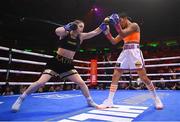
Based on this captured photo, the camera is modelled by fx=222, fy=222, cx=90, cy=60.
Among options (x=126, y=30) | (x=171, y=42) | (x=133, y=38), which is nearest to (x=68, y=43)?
(x=126, y=30)

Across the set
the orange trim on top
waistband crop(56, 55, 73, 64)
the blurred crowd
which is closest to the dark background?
the blurred crowd

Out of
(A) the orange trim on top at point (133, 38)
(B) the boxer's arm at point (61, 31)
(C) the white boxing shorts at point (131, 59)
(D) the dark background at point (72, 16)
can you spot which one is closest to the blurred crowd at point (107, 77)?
(D) the dark background at point (72, 16)

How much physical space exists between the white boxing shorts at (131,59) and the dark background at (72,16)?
24.6ft

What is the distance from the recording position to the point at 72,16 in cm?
1184

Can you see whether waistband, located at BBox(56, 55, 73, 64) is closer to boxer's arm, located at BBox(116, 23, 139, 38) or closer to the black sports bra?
the black sports bra

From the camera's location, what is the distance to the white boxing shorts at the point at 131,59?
9.68 feet

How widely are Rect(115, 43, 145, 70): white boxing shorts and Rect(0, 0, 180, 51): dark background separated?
24.6ft

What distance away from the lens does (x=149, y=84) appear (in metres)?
2.98

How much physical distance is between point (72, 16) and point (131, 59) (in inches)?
365

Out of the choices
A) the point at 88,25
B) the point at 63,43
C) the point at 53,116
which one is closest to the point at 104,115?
the point at 53,116

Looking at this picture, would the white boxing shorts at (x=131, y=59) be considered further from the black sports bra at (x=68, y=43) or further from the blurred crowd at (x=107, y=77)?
the blurred crowd at (x=107, y=77)

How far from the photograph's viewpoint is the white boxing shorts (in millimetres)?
2949

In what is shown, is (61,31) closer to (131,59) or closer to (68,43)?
(68,43)

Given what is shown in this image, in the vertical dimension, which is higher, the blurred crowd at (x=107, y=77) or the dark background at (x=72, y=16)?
the dark background at (x=72, y=16)
